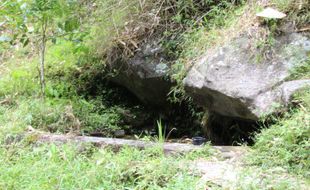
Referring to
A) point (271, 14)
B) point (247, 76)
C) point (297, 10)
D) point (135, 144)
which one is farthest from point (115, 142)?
point (297, 10)

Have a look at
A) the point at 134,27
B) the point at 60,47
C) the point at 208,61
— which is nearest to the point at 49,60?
the point at 60,47

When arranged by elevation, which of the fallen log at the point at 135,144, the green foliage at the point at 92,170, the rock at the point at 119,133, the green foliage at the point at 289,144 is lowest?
the rock at the point at 119,133

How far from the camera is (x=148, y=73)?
18.5ft

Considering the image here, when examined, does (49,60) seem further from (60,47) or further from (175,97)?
(175,97)

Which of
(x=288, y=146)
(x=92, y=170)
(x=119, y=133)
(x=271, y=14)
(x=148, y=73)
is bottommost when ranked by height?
(x=119, y=133)

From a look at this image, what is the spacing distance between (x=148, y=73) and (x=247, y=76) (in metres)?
1.72

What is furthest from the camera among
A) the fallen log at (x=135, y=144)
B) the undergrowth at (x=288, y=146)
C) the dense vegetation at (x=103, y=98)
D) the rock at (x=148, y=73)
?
the rock at (x=148, y=73)

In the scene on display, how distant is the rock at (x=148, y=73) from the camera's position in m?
5.55

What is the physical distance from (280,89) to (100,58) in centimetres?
307

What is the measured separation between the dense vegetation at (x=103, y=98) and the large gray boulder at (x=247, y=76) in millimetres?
160

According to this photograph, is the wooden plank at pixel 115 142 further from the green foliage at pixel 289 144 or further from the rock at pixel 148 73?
the rock at pixel 148 73

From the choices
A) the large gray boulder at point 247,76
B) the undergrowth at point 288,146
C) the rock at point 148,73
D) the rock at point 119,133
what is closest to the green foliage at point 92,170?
the undergrowth at point 288,146

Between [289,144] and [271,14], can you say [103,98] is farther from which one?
[289,144]

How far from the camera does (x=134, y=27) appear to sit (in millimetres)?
5742
